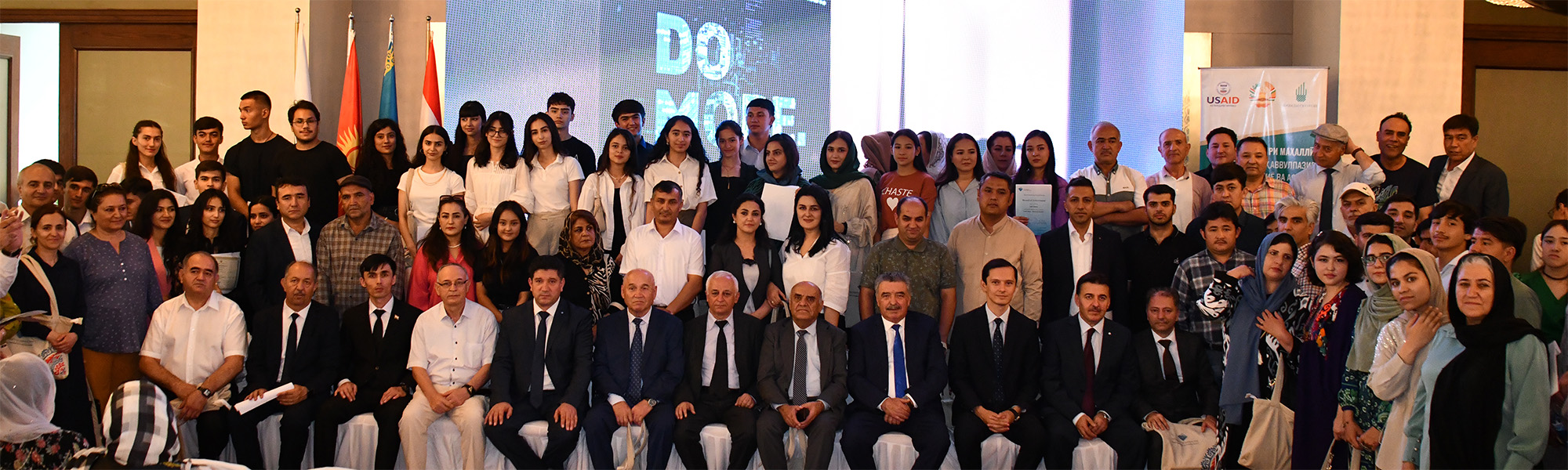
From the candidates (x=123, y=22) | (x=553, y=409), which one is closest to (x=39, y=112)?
(x=123, y=22)

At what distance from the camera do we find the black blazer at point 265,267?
5277mm

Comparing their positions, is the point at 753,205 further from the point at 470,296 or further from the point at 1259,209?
the point at 1259,209

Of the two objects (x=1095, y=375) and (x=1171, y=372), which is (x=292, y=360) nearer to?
(x=1095, y=375)

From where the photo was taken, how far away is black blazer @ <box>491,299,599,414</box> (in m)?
4.99

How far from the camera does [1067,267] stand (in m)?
5.48

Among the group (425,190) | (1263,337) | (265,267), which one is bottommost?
(1263,337)

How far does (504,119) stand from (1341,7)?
18.5ft

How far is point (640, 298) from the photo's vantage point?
5020mm

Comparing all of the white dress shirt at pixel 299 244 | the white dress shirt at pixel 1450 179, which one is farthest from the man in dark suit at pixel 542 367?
the white dress shirt at pixel 1450 179

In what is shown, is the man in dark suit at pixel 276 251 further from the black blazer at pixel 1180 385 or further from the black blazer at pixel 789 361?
the black blazer at pixel 1180 385

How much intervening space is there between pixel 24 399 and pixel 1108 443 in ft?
13.7

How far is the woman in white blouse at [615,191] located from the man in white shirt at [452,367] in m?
0.90

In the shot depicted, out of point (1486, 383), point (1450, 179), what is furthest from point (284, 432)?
point (1450, 179)

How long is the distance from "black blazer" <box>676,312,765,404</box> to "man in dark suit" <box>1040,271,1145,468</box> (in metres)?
1.30
